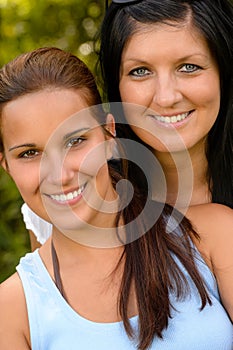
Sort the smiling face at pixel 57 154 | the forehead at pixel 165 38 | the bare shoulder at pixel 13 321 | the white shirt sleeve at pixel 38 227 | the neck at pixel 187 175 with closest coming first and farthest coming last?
the smiling face at pixel 57 154 → the bare shoulder at pixel 13 321 → the forehead at pixel 165 38 → the neck at pixel 187 175 → the white shirt sleeve at pixel 38 227

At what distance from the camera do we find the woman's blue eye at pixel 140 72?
295 centimetres

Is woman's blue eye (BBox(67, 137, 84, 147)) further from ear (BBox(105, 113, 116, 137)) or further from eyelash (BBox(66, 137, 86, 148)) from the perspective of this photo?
ear (BBox(105, 113, 116, 137))

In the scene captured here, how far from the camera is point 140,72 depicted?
2.96 metres

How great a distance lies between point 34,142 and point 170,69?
1.86ft

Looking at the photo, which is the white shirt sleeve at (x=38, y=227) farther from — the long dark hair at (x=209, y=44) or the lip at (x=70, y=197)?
the lip at (x=70, y=197)

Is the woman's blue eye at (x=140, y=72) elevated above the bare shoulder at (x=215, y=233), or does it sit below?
above

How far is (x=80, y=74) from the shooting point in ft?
8.84

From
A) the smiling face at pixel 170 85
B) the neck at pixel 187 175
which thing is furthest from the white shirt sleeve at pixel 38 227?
the smiling face at pixel 170 85

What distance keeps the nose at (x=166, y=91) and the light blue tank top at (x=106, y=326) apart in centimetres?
52

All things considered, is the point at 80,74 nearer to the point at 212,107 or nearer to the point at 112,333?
the point at 212,107

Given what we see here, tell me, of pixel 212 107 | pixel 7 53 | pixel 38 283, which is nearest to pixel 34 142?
pixel 38 283

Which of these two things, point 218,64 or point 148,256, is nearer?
point 148,256

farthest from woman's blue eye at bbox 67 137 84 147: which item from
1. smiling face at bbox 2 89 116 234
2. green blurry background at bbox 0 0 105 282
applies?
green blurry background at bbox 0 0 105 282

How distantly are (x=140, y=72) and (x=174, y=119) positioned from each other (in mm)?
186
